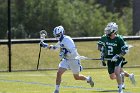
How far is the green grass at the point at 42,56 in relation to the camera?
3078 centimetres

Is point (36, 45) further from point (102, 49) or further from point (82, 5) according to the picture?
point (82, 5)

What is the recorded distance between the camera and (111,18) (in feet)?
230

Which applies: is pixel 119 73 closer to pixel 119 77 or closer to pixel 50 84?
pixel 119 77

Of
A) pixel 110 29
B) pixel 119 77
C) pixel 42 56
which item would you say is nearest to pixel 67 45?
pixel 110 29

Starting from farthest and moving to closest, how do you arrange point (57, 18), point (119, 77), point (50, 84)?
point (57, 18) → point (50, 84) → point (119, 77)

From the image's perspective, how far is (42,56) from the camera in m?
32.0

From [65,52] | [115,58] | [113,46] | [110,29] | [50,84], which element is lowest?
[50,84]

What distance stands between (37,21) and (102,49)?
43.2 metres

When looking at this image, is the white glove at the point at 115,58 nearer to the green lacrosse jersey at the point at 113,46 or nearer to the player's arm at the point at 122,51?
the player's arm at the point at 122,51

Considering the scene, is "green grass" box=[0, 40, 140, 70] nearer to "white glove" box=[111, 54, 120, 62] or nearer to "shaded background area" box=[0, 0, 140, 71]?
"white glove" box=[111, 54, 120, 62]

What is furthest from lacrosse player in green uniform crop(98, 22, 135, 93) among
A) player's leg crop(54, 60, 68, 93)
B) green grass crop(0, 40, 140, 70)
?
green grass crop(0, 40, 140, 70)

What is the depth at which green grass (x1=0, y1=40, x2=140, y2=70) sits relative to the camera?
101 feet

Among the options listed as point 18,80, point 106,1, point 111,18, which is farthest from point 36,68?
point 106,1

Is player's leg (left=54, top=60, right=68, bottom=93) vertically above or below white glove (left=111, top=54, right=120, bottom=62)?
below
